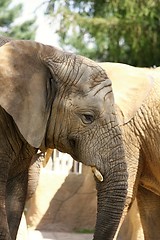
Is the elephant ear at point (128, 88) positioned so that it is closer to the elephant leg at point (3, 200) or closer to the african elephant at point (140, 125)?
the african elephant at point (140, 125)

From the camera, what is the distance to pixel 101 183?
12.7ft

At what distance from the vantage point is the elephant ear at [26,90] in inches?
148

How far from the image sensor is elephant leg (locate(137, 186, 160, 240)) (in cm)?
600

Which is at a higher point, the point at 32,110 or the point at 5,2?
the point at 32,110

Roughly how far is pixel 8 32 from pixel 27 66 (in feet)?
75.4

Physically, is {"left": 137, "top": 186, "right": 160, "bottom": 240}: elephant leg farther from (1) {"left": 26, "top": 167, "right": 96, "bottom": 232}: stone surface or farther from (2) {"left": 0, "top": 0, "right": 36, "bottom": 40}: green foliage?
(2) {"left": 0, "top": 0, "right": 36, "bottom": 40}: green foliage

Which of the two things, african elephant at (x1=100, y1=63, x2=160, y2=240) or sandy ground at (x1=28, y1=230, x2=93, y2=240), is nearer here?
african elephant at (x1=100, y1=63, x2=160, y2=240)

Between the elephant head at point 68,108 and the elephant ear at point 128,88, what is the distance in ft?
5.75

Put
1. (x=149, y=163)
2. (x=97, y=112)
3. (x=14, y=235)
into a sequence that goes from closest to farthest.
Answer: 1. (x=97, y=112)
2. (x=14, y=235)
3. (x=149, y=163)

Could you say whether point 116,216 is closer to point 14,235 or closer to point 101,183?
point 101,183

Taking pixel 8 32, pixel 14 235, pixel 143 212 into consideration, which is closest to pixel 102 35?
pixel 143 212

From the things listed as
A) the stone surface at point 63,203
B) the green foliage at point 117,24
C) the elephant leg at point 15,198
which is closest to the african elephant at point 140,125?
the elephant leg at point 15,198

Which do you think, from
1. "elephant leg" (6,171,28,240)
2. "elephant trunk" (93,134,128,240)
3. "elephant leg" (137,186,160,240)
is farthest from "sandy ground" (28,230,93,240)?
"elephant trunk" (93,134,128,240)

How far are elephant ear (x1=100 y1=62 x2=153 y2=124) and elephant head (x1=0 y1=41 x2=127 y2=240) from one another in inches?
69.0
